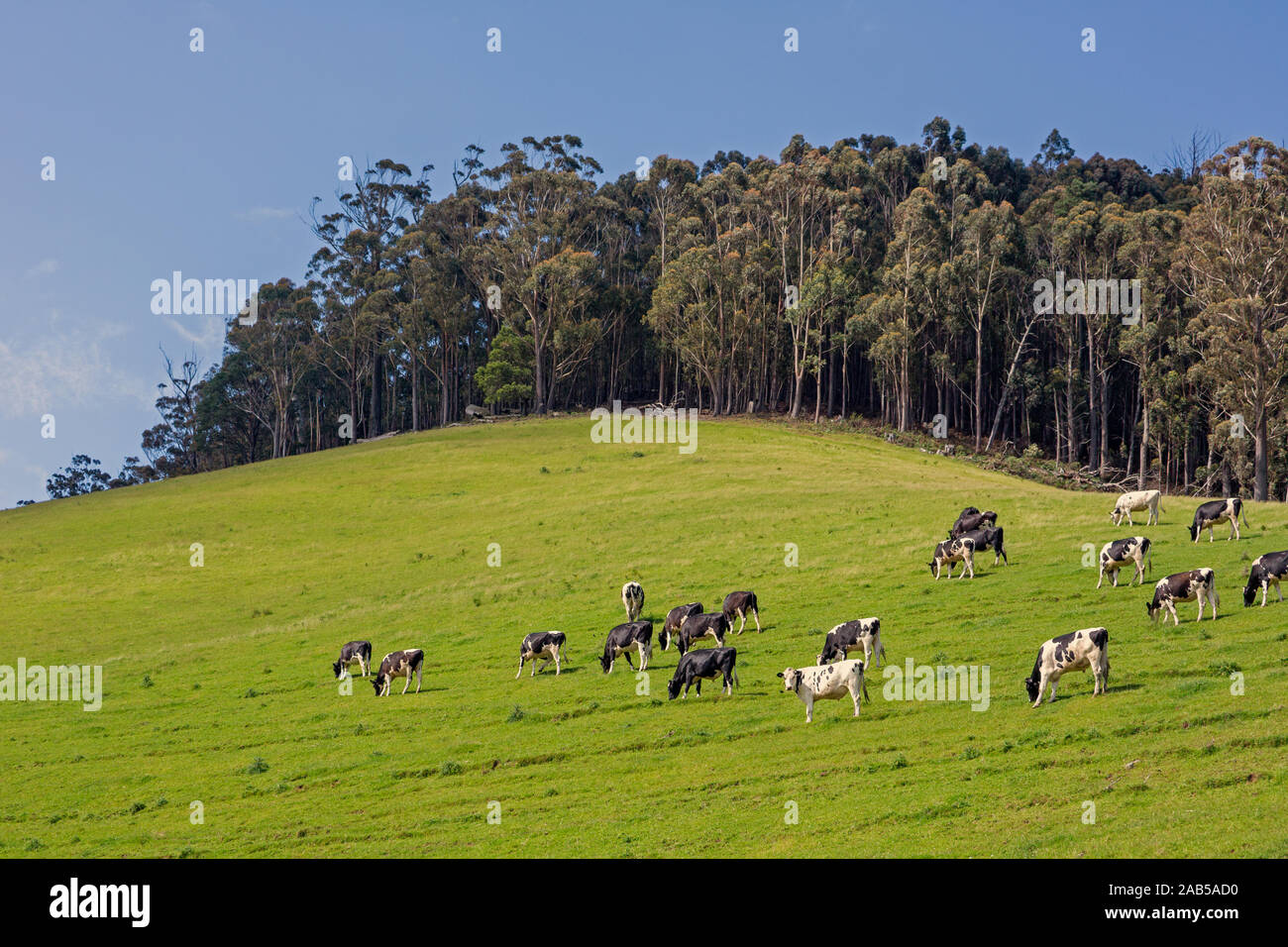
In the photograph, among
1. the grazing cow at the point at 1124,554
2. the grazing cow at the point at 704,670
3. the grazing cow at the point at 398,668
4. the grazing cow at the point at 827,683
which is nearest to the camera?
the grazing cow at the point at 827,683

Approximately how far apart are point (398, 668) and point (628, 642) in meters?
6.66

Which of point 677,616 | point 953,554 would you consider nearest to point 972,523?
point 953,554

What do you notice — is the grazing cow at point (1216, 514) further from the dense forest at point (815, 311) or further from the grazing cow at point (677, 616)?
the dense forest at point (815, 311)

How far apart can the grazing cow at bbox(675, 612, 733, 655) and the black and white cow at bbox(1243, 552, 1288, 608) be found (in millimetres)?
12600

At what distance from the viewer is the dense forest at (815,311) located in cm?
7206

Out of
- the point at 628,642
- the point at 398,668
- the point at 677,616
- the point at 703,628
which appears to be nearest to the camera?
the point at 628,642

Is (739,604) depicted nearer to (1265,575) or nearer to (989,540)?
(989,540)

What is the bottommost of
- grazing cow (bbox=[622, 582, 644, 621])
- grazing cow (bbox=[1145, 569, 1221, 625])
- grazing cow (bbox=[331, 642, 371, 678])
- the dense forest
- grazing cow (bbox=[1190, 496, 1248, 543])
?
grazing cow (bbox=[331, 642, 371, 678])

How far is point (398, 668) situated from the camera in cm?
2903

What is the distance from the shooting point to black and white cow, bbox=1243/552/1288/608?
979 inches

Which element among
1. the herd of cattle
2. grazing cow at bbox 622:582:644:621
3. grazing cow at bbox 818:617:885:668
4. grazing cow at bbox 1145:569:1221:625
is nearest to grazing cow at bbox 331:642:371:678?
the herd of cattle

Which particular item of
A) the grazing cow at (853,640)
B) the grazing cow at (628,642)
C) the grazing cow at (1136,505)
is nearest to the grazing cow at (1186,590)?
the grazing cow at (853,640)

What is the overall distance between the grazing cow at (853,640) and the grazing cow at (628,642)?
190 inches

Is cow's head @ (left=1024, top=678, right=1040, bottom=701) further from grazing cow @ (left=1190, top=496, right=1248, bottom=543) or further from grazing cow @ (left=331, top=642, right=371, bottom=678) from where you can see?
grazing cow @ (left=331, top=642, right=371, bottom=678)
